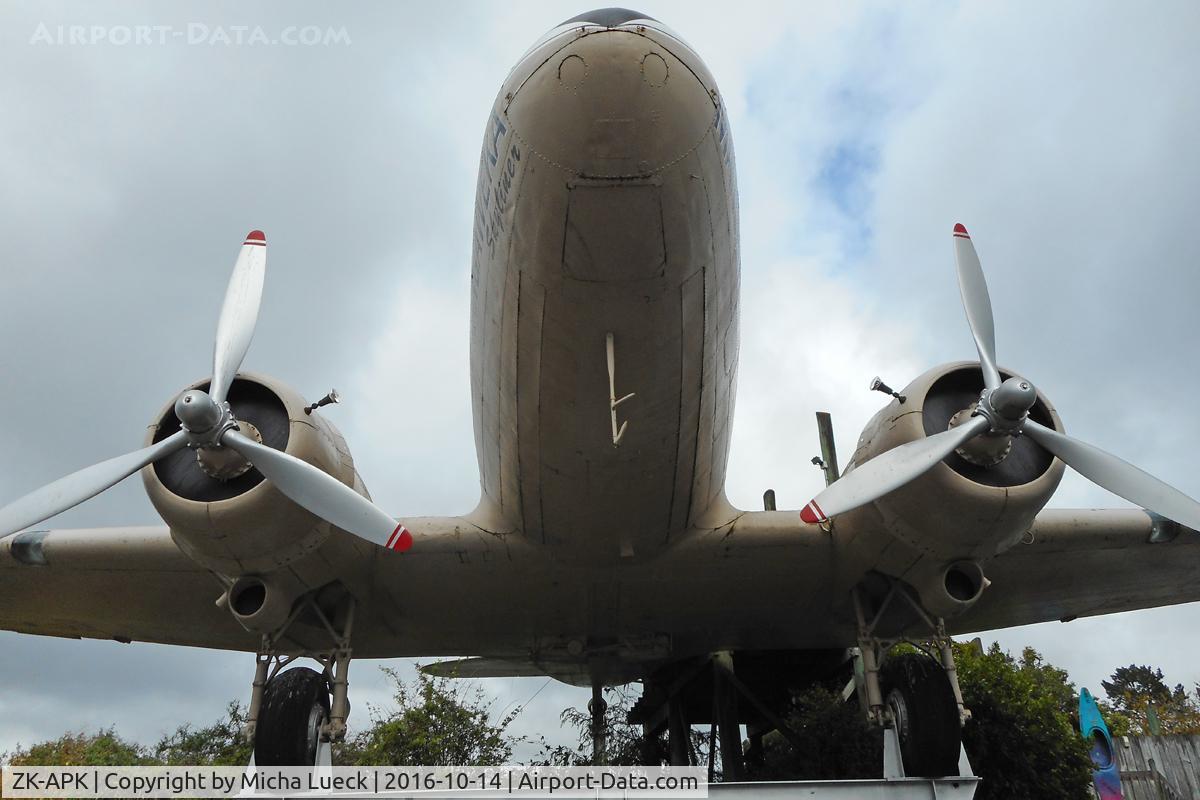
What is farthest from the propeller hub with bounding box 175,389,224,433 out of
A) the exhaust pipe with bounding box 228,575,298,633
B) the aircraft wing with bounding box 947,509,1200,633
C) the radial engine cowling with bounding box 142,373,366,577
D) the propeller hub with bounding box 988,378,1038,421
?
the aircraft wing with bounding box 947,509,1200,633

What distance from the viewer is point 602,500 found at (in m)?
6.45

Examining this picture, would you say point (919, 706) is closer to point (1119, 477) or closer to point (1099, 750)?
point (1119, 477)

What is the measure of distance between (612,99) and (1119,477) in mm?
4888

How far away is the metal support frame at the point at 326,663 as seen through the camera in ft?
21.9

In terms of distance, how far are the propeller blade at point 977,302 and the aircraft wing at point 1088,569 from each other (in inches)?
85.3

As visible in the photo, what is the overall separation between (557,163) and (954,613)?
16.7 ft

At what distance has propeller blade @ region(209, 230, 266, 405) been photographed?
6293 millimetres

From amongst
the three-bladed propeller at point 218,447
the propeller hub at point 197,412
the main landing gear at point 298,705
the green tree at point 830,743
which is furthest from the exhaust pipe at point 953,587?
the propeller hub at point 197,412

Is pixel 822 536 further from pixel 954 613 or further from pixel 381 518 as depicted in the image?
pixel 381 518

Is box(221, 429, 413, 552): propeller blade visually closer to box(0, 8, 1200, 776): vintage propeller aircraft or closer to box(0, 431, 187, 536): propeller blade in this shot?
box(0, 8, 1200, 776): vintage propeller aircraft

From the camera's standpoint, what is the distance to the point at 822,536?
297 inches

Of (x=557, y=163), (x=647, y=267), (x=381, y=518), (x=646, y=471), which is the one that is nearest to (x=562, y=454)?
(x=646, y=471)

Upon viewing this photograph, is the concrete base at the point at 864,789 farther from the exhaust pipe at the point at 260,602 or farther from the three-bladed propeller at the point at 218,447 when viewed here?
the exhaust pipe at the point at 260,602

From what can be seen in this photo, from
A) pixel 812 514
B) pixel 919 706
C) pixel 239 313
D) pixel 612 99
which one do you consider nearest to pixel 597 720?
pixel 919 706
